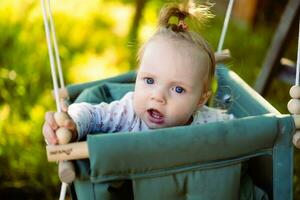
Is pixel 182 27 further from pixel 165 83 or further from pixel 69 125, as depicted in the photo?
pixel 69 125

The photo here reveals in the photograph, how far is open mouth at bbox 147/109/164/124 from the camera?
4.00 ft

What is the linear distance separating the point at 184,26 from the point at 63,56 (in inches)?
54.4

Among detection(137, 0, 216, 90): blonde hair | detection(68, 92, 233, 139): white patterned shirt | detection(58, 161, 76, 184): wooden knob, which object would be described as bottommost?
detection(68, 92, 233, 139): white patterned shirt

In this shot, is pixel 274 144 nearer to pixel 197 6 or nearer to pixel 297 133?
pixel 297 133

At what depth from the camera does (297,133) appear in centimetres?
109

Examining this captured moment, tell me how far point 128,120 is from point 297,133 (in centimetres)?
41

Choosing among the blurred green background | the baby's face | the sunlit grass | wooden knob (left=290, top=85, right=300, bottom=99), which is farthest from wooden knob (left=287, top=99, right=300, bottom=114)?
the sunlit grass

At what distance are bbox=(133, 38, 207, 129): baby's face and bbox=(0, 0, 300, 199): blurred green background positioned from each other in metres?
0.47

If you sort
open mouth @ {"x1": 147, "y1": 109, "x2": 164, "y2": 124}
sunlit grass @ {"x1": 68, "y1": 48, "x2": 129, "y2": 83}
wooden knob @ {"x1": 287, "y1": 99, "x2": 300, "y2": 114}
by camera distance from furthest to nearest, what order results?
sunlit grass @ {"x1": 68, "y1": 48, "x2": 129, "y2": 83}, open mouth @ {"x1": 147, "y1": 109, "x2": 164, "y2": 124}, wooden knob @ {"x1": 287, "y1": 99, "x2": 300, "y2": 114}

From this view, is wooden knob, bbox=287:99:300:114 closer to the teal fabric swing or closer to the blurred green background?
the teal fabric swing

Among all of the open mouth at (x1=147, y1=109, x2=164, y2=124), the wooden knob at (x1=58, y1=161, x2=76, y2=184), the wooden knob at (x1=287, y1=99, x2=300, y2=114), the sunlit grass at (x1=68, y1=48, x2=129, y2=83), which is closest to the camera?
the wooden knob at (x1=58, y1=161, x2=76, y2=184)

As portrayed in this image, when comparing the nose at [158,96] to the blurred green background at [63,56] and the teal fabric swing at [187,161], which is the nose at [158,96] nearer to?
the teal fabric swing at [187,161]

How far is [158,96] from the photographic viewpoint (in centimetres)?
119

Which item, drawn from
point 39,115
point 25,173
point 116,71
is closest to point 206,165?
point 25,173
